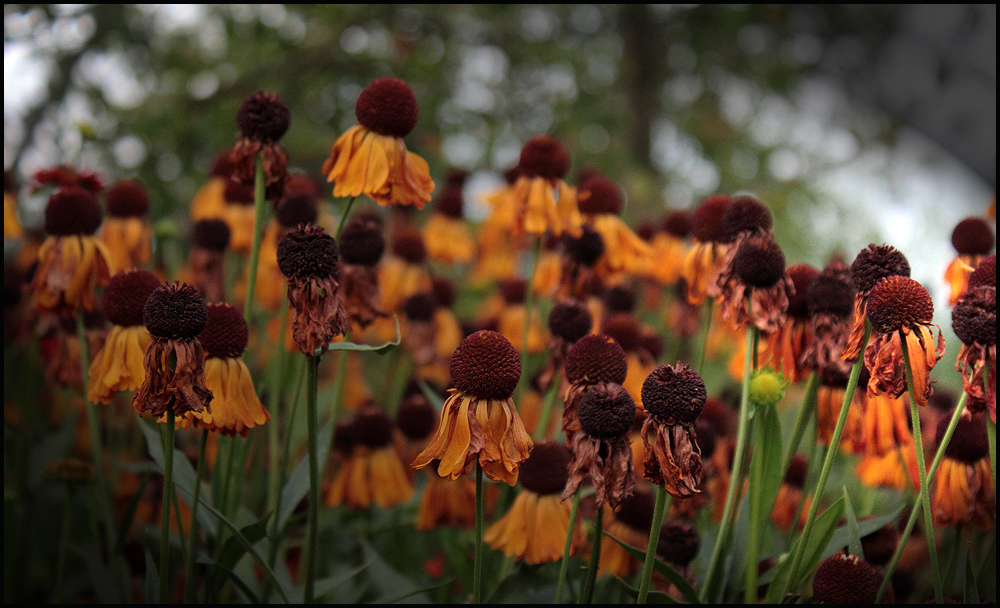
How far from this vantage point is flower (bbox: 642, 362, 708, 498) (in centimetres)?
66

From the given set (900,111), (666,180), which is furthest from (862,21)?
(666,180)

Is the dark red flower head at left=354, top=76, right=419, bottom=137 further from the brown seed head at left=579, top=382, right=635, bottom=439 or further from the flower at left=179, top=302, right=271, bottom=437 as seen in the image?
the brown seed head at left=579, top=382, right=635, bottom=439

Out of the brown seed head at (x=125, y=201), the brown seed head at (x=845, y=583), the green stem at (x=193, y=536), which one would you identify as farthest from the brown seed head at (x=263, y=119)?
the brown seed head at (x=845, y=583)

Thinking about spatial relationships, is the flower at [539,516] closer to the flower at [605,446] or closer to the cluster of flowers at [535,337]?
the cluster of flowers at [535,337]

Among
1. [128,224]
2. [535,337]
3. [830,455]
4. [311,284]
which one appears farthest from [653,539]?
[128,224]

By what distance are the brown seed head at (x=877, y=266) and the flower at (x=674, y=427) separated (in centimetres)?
25

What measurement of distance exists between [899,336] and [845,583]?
268 mm

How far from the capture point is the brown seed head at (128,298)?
90 cm

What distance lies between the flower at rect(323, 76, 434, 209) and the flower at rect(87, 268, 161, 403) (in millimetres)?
274

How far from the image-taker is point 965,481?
0.97 metres

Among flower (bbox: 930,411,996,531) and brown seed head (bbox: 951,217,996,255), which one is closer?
flower (bbox: 930,411,996,531)

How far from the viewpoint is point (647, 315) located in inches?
92.1

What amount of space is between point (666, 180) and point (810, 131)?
1.43m

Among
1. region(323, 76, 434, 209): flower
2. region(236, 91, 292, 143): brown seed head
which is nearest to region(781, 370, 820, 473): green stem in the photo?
region(323, 76, 434, 209): flower
